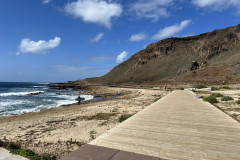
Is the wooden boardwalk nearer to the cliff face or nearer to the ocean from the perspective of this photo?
the ocean

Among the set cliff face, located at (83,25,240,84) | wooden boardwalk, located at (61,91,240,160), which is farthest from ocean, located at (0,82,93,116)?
cliff face, located at (83,25,240,84)

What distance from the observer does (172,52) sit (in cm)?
10600

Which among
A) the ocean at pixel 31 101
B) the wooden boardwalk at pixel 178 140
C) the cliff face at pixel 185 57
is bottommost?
the ocean at pixel 31 101

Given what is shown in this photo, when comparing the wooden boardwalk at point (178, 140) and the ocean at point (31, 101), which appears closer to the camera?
the wooden boardwalk at point (178, 140)

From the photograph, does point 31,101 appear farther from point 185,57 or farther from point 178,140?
point 185,57

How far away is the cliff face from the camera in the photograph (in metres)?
72.8

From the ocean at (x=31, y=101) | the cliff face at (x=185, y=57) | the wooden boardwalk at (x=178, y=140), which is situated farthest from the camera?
the cliff face at (x=185, y=57)

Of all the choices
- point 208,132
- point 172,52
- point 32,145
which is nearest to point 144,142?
point 208,132

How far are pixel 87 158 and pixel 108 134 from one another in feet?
4.49

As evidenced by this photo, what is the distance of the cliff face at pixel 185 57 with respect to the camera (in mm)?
72812

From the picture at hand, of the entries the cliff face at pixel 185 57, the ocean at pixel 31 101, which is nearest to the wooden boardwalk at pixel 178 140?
the ocean at pixel 31 101

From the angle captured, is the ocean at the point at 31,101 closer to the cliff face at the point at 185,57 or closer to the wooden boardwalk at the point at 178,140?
the wooden boardwalk at the point at 178,140

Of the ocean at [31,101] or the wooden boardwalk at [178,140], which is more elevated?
the wooden boardwalk at [178,140]

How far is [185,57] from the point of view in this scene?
9569 centimetres
